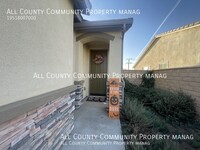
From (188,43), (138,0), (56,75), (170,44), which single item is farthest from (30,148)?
(170,44)

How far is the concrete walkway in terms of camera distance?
302 cm

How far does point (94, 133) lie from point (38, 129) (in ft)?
6.27

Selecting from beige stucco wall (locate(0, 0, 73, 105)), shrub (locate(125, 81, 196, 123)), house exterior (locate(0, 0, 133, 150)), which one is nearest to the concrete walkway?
house exterior (locate(0, 0, 133, 150))

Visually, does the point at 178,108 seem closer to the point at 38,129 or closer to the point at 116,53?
the point at 116,53

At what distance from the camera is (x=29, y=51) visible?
5.78ft

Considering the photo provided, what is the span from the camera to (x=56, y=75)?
271 cm

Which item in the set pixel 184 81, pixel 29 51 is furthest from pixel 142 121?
pixel 29 51

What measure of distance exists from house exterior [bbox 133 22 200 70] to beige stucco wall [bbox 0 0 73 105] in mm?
10215

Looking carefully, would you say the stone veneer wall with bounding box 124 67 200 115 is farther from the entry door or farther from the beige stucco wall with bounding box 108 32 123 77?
the entry door

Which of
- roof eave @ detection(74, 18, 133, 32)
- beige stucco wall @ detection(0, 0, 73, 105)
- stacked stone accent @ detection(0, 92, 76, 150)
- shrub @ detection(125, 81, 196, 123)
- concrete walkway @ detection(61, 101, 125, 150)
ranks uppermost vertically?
roof eave @ detection(74, 18, 133, 32)

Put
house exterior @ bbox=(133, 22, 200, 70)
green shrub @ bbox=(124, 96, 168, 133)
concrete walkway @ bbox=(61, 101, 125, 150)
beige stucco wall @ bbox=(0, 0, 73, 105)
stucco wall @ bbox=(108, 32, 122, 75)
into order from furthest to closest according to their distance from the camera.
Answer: house exterior @ bbox=(133, 22, 200, 70)
stucco wall @ bbox=(108, 32, 122, 75)
green shrub @ bbox=(124, 96, 168, 133)
concrete walkway @ bbox=(61, 101, 125, 150)
beige stucco wall @ bbox=(0, 0, 73, 105)

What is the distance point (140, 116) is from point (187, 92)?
9.10 feet

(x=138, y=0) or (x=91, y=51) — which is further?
(x=91, y=51)

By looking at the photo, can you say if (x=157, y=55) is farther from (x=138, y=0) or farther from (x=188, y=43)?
(x=138, y=0)
